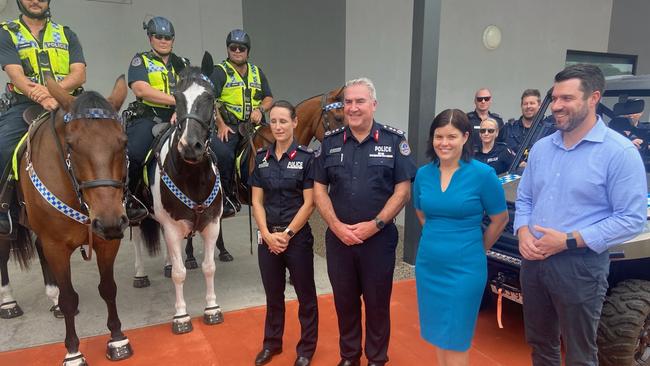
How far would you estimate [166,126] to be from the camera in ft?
12.9

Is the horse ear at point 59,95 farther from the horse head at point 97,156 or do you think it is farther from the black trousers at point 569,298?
the black trousers at point 569,298

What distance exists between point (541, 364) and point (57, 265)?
323 cm

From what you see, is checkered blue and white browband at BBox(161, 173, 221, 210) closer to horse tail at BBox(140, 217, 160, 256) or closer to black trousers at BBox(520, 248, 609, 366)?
horse tail at BBox(140, 217, 160, 256)

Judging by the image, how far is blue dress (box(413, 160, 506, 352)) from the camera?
2191mm

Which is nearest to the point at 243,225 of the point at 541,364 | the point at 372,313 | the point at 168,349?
the point at 168,349

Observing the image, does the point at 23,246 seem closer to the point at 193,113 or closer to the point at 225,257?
the point at 225,257

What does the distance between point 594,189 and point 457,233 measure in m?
0.68

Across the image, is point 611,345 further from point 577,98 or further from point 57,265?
point 57,265

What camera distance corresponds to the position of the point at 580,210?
2062 millimetres

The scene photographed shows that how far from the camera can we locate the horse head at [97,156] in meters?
2.53

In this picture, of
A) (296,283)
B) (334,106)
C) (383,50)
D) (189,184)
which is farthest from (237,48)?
(383,50)

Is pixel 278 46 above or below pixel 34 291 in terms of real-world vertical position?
above

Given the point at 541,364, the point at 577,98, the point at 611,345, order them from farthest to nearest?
the point at 611,345
the point at 541,364
the point at 577,98

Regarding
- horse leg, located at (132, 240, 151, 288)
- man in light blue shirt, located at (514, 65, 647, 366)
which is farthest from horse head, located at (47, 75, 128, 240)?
man in light blue shirt, located at (514, 65, 647, 366)
